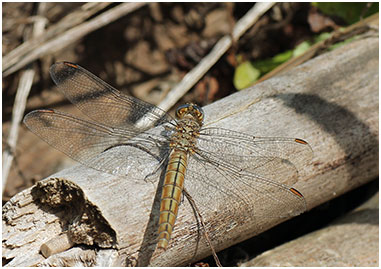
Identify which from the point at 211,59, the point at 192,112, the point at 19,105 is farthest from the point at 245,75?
the point at 19,105

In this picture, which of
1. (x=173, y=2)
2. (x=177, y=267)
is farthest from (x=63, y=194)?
(x=173, y=2)

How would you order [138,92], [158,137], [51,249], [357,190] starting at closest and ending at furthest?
[51,249]
[158,137]
[357,190]
[138,92]

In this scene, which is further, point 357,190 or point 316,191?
point 357,190

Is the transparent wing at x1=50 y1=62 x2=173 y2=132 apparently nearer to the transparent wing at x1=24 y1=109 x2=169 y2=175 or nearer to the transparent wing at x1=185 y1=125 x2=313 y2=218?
the transparent wing at x1=24 y1=109 x2=169 y2=175

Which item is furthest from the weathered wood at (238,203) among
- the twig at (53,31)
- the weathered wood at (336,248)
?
the twig at (53,31)

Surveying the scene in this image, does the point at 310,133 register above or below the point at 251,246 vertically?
above

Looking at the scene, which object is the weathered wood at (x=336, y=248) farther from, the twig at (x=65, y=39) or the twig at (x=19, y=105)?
the twig at (x=65, y=39)

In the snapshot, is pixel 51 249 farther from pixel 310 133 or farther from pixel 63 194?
pixel 310 133


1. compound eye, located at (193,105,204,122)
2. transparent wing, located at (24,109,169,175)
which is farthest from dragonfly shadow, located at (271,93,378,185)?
transparent wing, located at (24,109,169,175)
